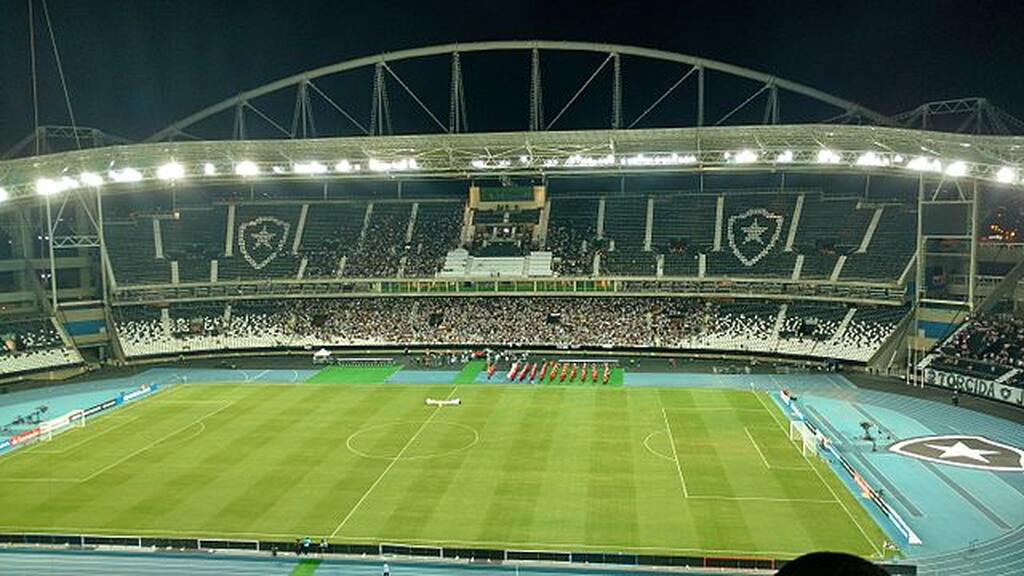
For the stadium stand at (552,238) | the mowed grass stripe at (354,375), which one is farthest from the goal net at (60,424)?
the stadium stand at (552,238)

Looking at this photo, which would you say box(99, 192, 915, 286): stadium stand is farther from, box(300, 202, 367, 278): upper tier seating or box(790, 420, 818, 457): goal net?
box(790, 420, 818, 457): goal net

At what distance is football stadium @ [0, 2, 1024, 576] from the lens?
24219 mm

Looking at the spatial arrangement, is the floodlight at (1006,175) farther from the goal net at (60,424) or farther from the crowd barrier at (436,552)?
Answer: the goal net at (60,424)

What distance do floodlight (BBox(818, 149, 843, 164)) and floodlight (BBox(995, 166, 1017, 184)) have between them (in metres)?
8.20

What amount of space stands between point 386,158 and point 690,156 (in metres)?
18.7

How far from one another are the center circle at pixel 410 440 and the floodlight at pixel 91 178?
22.6m

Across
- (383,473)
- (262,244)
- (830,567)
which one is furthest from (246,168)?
(830,567)

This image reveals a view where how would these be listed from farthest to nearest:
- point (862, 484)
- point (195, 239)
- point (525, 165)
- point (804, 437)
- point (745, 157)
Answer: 1. point (195, 239)
2. point (525, 165)
3. point (745, 157)
4. point (804, 437)
5. point (862, 484)

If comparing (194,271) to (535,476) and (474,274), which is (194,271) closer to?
(474,274)

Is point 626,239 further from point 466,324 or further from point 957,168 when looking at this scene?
point 957,168

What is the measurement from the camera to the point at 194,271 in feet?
204

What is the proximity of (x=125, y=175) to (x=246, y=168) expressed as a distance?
6826 mm

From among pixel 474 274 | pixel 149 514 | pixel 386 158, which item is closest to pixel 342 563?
pixel 149 514

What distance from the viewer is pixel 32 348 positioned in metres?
52.0
